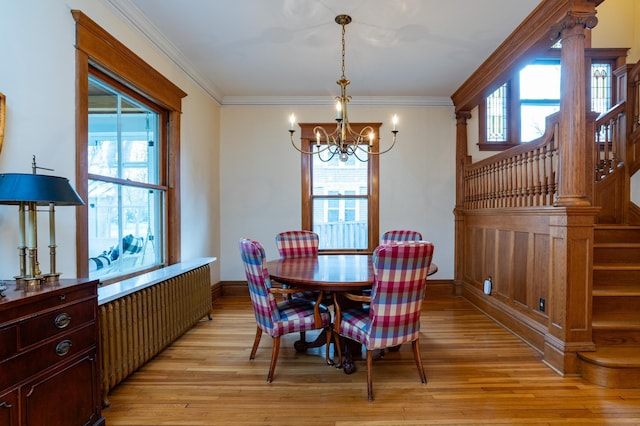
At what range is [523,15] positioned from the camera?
110 inches

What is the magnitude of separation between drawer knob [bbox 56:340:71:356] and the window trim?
0.80 m

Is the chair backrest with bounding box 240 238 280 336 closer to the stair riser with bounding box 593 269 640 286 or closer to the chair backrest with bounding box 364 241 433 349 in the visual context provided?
the chair backrest with bounding box 364 241 433 349

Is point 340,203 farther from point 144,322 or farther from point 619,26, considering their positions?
point 619,26

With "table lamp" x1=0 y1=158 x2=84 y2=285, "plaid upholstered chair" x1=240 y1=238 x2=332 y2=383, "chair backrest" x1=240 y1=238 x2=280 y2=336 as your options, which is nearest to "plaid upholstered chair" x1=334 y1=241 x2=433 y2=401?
"plaid upholstered chair" x1=240 y1=238 x2=332 y2=383

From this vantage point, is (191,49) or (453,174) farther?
(453,174)

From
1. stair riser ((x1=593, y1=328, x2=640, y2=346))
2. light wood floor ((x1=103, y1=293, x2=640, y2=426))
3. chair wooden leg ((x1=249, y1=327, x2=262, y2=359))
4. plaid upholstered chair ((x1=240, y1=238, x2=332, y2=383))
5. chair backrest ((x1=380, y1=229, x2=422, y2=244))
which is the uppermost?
chair backrest ((x1=380, y1=229, x2=422, y2=244))

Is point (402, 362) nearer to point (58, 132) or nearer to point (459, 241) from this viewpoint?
point (459, 241)

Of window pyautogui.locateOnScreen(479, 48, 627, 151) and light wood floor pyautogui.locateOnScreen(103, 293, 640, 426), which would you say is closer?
light wood floor pyautogui.locateOnScreen(103, 293, 640, 426)

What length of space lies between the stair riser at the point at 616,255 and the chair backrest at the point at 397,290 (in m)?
2.11

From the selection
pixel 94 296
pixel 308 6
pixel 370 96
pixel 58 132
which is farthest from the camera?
pixel 370 96

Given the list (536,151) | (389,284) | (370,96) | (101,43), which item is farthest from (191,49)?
(536,151)

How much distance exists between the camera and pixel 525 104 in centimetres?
475

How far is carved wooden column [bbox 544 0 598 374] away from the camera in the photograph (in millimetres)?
2418

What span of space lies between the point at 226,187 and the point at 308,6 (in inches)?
114
